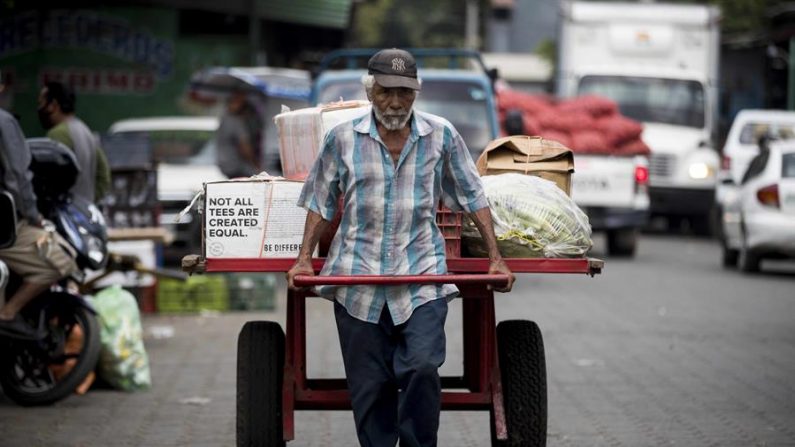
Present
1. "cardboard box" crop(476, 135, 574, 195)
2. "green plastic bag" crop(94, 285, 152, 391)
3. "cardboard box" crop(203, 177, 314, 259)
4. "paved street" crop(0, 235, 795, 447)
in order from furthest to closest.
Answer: "green plastic bag" crop(94, 285, 152, 391), "paved street" crop(0, 235, 795, 447), "cardboard box" crop(476, 135, 574, 195), "cardboard box" crop(203, 177, 314, 259)

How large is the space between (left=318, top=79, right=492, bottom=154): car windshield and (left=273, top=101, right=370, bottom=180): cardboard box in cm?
874

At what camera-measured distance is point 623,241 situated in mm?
21141

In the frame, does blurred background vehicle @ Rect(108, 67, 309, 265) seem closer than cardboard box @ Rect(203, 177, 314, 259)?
No

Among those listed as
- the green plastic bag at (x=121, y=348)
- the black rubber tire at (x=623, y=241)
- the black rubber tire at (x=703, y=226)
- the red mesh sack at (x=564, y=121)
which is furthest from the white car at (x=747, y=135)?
the green plastic bag at (x=121, y=348)

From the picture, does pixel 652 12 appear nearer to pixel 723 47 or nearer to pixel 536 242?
pixel 723 47

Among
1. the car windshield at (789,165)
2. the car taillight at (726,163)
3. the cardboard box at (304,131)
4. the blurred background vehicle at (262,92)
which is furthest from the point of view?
the car taillight at (726,163)

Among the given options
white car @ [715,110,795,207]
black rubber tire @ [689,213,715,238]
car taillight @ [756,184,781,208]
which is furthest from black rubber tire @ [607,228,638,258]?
black rubber tire @ [689,213,715,238]

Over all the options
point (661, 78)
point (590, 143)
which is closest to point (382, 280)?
point (590, 143)

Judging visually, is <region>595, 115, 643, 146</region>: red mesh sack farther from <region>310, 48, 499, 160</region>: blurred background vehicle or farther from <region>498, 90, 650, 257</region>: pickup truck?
<region>310, 48, 499, 160</region>: blurred background vehicle

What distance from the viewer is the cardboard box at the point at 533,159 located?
7172mm

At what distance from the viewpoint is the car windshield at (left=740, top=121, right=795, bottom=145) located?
24391 millimetres

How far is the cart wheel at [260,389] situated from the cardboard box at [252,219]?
1.55ft

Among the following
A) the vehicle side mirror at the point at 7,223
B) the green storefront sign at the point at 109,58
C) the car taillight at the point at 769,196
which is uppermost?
the green storefront sign at the point at 109,58

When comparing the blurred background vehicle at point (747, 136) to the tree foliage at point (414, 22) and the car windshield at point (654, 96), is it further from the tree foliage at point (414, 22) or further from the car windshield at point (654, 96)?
the tree foliage at point (414, 22)
